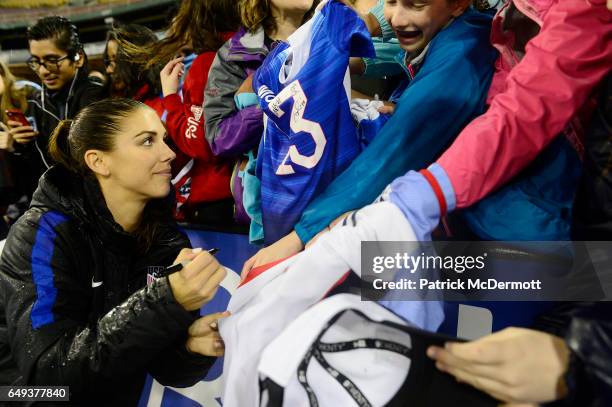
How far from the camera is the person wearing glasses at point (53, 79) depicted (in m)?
3.15

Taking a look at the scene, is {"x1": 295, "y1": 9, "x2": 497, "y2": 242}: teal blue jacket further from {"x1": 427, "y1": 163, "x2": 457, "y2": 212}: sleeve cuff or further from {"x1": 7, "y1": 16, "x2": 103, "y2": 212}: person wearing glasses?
{"x1": 7, "y1": 16, "x2": 103, "y2": 212}: person wearing glasses

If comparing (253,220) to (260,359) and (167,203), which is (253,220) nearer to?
(167,203)

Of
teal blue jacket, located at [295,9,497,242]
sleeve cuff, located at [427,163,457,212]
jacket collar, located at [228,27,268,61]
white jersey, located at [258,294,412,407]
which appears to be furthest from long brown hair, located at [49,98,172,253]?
sleeve cuff, located at [427,163,457,212]

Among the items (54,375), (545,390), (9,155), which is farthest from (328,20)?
(9,155)

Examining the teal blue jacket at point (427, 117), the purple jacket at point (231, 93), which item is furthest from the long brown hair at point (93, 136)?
the teal blue jacket at point (427, 117)

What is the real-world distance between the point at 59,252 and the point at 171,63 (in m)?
1.03

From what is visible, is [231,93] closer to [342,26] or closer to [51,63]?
[342,26]

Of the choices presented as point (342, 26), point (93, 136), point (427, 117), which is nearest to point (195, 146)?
point (93, 136)

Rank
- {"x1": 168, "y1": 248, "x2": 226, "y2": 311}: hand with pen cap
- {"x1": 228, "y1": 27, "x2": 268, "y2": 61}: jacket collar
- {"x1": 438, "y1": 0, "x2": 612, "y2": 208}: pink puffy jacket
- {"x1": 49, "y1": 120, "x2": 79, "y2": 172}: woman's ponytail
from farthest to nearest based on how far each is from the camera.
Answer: {"x1": 228, "y1": 27, "x2": 268, "y2": 61}: jacket collar
{"x1": 49, "y1": 120, "x2": 79, "y2": 172}: woman's ponytail
{"x1": 168, "y1": 248, "x2": 226, "y2": 311}: hand with pen cap
{"x1": 438, "y1": 0, "x2": 612, "y2": 208}: pink puffy jacket

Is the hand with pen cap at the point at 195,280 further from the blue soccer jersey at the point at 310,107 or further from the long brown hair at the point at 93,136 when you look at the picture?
the long brown hair at the point at 93,136

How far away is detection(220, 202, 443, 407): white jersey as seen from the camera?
3.48 feet

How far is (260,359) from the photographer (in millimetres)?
1063

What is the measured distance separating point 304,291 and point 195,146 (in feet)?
3.88

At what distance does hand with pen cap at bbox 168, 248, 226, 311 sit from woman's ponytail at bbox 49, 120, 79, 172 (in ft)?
2.02
